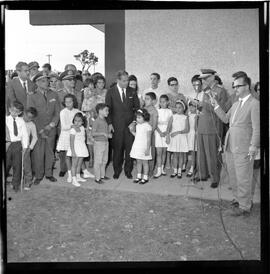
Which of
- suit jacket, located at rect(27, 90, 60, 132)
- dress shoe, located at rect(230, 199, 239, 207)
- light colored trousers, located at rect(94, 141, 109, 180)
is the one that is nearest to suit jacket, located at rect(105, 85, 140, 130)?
light colored trousers, located at rect(94, 141, 109, 180)

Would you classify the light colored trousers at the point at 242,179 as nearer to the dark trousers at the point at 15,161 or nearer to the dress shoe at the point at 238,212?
the dress shoe at the point at 238,212

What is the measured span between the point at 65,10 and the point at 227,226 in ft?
8.48

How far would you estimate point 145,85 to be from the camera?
4441 mm

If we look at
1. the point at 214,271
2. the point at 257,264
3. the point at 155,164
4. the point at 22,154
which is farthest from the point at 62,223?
the point at 257,264

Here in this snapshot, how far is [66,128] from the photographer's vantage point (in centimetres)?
448

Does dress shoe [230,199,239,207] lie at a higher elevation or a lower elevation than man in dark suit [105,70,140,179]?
lower

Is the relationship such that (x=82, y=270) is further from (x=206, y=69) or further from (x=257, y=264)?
(x=206, y=69)

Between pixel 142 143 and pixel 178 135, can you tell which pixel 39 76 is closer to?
pixel 142 143

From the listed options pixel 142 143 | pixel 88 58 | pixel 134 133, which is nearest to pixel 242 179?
pixel 142 143

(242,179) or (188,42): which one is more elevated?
Answer: (188,42)

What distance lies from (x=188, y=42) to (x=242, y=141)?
3.56ft

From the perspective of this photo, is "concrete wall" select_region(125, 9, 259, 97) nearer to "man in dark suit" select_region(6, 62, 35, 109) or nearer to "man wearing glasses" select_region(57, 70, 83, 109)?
"man wearing glasses" select_region(57, 70, 83, 109)

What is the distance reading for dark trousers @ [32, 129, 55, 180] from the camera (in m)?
4.45

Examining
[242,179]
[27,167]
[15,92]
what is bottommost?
[242,179]
